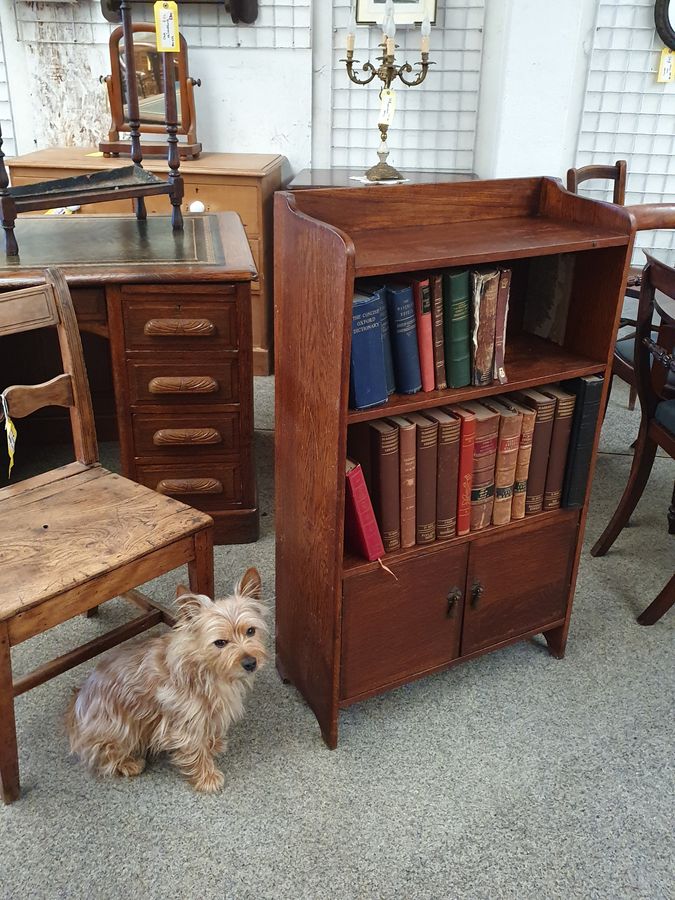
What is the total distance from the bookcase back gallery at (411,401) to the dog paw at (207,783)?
27 cm

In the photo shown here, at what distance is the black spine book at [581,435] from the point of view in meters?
1.83

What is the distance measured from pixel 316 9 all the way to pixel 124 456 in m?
2.47

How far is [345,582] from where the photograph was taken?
168cm

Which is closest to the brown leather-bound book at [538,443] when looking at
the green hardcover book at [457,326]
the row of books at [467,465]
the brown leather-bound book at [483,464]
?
the row of books at [467,465]

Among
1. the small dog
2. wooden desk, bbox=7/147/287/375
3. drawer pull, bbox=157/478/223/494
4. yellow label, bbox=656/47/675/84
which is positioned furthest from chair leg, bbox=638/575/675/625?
yellow label, bbox=656/47/675/84

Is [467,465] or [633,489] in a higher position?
[467,465]

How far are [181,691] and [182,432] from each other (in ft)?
3.15

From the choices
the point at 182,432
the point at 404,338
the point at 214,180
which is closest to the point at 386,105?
the point at 214,180

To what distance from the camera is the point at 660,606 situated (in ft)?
7.40

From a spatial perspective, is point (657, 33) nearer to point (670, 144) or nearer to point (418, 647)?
point (670, 144)

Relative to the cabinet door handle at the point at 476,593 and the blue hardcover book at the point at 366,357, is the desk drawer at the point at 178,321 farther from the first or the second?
the cabinet door handle at the point at 476,593

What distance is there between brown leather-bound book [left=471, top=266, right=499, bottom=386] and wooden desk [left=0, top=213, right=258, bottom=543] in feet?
2.72

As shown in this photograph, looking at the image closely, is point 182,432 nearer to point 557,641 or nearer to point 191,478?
point 191,478

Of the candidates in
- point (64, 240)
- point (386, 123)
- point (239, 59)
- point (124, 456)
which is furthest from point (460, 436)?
point (239, 59)
